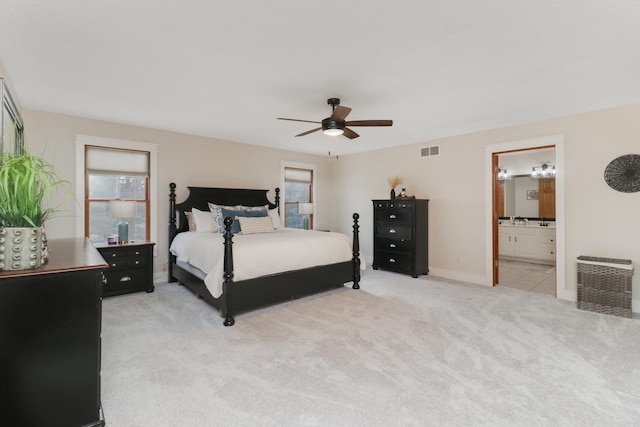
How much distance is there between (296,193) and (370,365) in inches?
196

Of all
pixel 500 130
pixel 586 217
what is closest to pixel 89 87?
pixel 500 130

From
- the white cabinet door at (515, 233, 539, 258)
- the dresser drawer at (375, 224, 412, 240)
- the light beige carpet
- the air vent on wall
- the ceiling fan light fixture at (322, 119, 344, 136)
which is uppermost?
the air vent on wall

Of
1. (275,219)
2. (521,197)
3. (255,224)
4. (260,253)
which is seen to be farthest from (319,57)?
(521,197)

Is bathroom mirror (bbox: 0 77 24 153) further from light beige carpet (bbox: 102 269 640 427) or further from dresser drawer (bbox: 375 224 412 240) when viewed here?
dresser drawer (bbox: 375 224 412 240)

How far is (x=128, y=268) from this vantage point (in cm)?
437

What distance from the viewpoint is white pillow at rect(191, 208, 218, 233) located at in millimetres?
4900

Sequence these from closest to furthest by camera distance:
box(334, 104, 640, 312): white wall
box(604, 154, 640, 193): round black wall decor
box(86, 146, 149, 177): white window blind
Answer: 1. box(604, 154, 640, 193): round black wall decor
2. box(334, 104, 640, 312): white wall
3. box(86, 146, 149, 177): white window blind

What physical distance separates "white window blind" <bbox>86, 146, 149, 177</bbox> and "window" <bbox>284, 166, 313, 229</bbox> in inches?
109

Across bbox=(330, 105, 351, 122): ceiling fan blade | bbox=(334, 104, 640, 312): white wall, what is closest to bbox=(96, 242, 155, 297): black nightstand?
bbox=(330, 105, 351, 122): ceiling fan blade

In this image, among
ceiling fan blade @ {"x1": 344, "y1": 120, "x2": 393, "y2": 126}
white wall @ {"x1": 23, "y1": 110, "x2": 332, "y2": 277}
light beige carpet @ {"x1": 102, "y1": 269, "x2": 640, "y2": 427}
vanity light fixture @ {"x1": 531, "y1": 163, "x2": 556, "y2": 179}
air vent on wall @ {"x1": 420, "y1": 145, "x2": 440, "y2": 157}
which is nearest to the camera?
light beige carpet @ {"x1": 102, "y1": 269, "x2": 640, "y2": 427}

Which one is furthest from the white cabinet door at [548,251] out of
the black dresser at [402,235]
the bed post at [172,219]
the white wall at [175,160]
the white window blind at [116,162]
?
the white window blind at [116,162]

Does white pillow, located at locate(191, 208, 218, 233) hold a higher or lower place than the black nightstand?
higher

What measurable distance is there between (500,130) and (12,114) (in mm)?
5978

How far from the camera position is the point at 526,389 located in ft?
7.07
